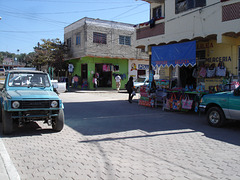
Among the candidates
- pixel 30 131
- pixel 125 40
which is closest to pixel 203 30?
pixel 30 131

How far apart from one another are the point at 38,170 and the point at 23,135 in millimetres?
2776

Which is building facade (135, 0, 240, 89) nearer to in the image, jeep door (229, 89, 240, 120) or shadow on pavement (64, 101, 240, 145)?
jeep door (229, 89, 240, 120)

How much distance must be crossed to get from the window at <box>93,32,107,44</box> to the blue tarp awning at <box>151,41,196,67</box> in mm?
14425

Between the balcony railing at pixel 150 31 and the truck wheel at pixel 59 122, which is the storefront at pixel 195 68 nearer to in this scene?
the balcony railing at pixel 150 31

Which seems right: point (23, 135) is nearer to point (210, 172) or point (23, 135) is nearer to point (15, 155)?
point (15, 155)

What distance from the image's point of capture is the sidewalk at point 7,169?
3.83 meters

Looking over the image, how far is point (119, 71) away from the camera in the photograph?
1141 inches

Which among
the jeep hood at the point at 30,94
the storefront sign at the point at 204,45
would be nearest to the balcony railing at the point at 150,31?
the storefront sign at the point at 204,45

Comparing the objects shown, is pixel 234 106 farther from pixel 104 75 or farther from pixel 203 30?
pixel 104 75

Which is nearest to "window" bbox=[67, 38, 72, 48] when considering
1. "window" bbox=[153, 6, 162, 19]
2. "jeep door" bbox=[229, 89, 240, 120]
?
"window" bbox=[153, 6, 162, 19]

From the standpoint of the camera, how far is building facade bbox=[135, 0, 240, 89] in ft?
32.7

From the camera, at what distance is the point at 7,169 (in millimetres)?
4125

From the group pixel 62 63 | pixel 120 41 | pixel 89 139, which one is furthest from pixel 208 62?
pixel 62 63

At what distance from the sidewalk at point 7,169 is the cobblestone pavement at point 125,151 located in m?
0.12
